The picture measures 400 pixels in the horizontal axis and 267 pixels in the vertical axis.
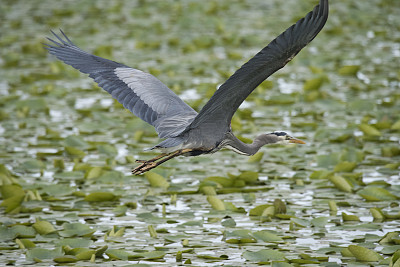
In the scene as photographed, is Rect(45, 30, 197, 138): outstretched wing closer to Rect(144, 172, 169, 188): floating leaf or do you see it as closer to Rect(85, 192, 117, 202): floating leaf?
Rect(85, 192, 117, 202): floating leaf

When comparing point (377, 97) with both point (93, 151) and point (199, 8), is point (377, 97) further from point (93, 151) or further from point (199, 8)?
point (199, 8)

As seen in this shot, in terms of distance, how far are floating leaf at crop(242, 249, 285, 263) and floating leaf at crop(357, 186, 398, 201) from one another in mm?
1503

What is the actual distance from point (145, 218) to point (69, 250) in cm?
91

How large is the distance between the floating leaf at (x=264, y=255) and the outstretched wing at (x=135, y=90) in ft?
3.77

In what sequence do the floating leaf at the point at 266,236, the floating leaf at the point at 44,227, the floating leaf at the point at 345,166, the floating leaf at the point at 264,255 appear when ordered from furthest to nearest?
1. the floating leaf at the point at 345,166
2. the floating leaf at the point at 44,227
3. the floating leaf at the point at 266,236
4. the floating leaf at the point at 264,255

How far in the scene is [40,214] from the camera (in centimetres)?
590

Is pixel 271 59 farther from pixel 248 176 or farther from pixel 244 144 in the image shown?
pixel 248 176

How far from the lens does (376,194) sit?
20.2 feet

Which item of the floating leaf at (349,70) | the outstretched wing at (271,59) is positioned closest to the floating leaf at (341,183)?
the outstretched wing at (271,59)

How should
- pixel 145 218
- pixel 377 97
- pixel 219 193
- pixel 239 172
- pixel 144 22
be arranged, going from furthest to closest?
pixel 144 22, pixel 377 97, pixel 239 172, pixel 219 193, pixel 145 218

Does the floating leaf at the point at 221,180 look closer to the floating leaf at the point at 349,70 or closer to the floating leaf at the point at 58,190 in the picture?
the floating leaf at the point at 58,190

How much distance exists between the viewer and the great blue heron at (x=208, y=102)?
4324 mm

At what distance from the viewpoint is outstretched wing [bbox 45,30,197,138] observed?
5652 millimetres

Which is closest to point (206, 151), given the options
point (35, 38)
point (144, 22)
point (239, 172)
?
point (239, 172)
